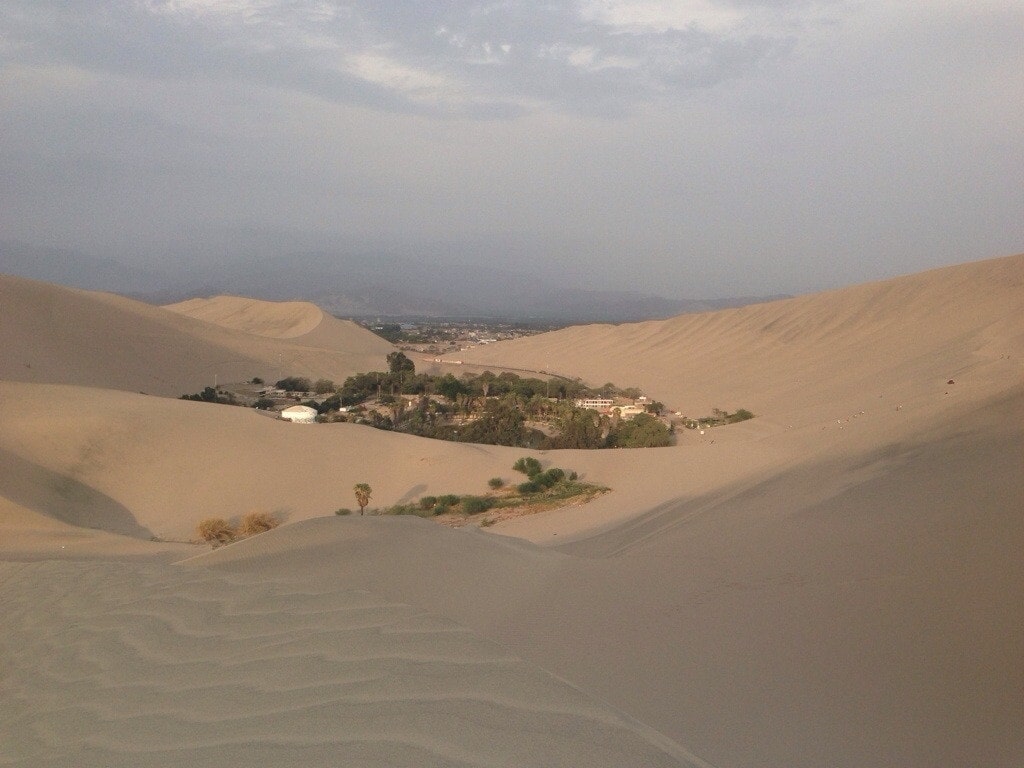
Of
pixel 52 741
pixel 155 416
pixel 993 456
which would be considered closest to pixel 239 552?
pixel 52 741

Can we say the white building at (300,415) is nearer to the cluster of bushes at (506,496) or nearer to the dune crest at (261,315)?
the cluster of bushes at (506,496)

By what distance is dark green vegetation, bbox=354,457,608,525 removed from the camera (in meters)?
14.8

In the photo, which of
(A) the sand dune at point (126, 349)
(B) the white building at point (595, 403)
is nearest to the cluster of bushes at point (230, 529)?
(B) the white building at point (595, 403)

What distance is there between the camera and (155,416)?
19.9m

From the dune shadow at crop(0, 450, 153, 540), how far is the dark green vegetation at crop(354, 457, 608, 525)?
4.27 metres

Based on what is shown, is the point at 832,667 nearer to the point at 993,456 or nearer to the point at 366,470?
the point at 993,456

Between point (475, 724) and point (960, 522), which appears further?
point (960, 522)

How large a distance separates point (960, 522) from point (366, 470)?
51.1ft

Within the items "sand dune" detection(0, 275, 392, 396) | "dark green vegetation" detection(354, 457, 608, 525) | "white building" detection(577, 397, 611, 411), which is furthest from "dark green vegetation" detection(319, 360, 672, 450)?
"sand dune" detection(0, 275, 392, 396)

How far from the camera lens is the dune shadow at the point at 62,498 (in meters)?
13.7

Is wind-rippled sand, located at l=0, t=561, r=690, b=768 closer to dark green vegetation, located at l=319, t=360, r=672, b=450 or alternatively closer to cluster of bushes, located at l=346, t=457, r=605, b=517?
cluster of bushes, located at l=346, t=457, r=605, b=517

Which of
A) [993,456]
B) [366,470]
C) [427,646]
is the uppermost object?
[993,456]

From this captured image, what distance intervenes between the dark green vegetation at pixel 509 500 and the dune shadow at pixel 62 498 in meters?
4.27

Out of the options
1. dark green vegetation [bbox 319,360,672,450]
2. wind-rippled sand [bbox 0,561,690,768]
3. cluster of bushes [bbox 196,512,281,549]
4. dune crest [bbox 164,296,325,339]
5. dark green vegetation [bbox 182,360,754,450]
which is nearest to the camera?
wind-rippled sand [bbox 0,561,690,768]
